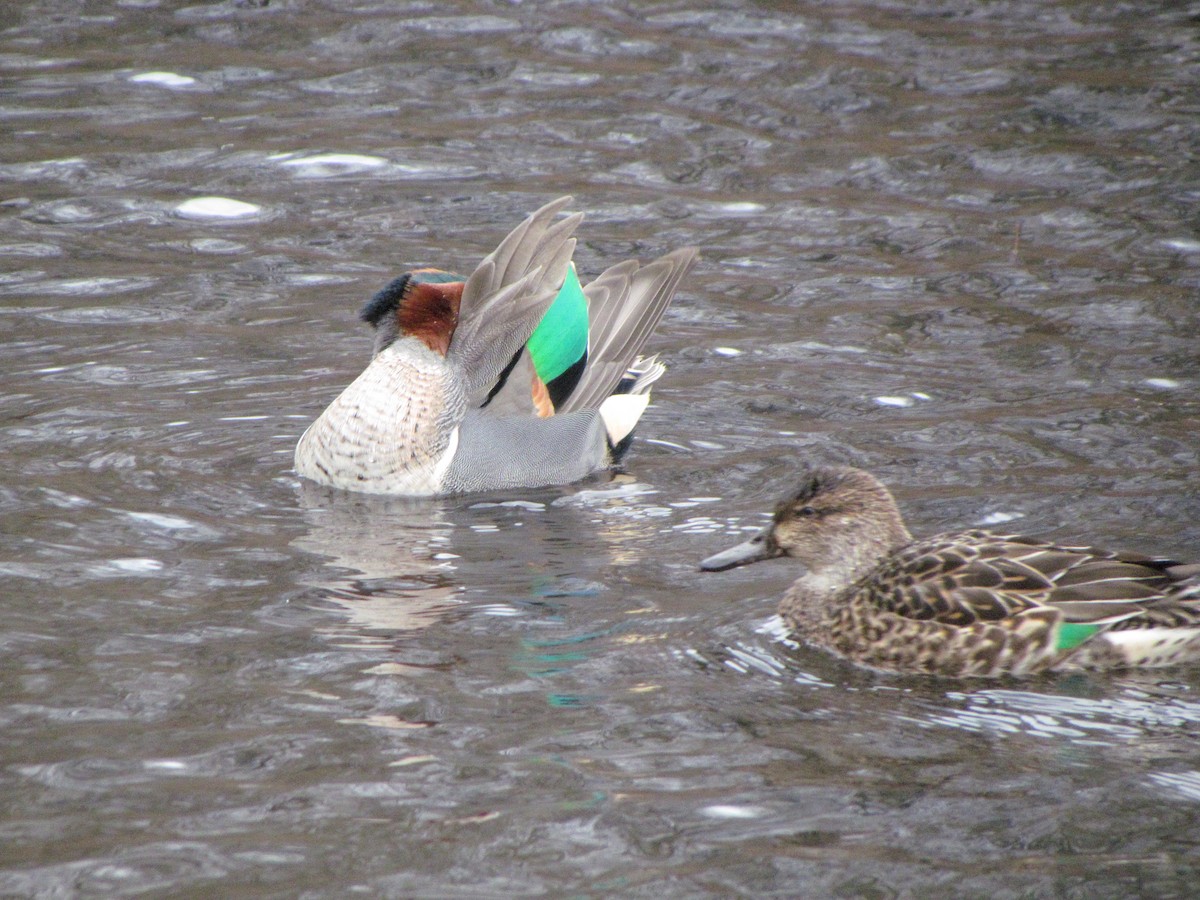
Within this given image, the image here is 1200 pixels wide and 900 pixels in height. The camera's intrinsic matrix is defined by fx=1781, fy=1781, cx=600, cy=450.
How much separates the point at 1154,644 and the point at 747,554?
1.46 meters

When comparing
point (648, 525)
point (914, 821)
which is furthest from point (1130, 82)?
point (914, 821)

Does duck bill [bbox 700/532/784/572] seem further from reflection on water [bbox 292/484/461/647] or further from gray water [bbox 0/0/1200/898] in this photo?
reflection on water [bbox 292/484/461/647]

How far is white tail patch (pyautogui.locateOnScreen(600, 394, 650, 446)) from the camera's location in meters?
8.57

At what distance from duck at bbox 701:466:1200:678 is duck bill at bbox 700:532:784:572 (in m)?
0.10

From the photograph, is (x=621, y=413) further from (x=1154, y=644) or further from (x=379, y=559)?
(x=1154, y=644)

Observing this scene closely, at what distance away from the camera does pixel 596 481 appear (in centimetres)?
829

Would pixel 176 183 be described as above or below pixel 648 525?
above

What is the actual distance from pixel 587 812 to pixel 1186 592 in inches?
88.9

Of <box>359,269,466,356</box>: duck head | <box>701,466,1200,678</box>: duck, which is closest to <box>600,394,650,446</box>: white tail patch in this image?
<box>359,269,466,356</box>: duck head

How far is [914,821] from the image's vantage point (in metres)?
4.89

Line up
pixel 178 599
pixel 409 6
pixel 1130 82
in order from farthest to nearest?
pixel 409 6 < pixel 1130 82 < pixel 178 599

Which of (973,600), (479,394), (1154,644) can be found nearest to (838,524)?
(973,600)

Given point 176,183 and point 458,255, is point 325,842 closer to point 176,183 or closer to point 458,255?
point 458,255

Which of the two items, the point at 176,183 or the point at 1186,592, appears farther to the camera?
the point at 176,183
